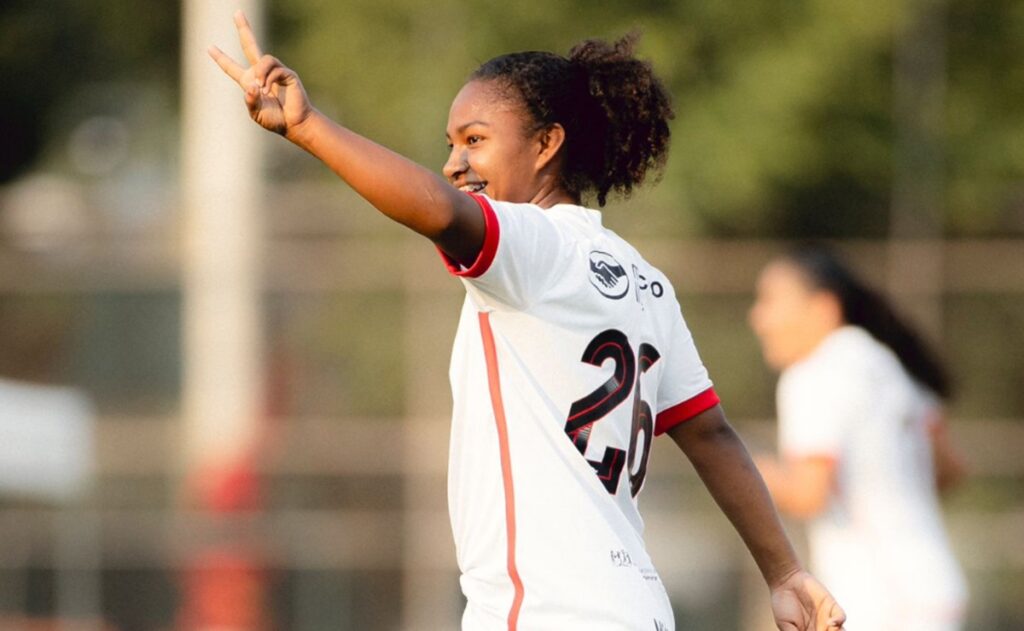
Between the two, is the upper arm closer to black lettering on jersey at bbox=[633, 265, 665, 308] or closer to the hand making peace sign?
the hand making peace sign

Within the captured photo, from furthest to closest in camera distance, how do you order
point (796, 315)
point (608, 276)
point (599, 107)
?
point (796, 315) < point (599, 107) < point (608, 276)

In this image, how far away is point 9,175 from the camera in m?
16.1

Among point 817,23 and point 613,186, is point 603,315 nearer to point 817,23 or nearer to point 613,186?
point 613,186

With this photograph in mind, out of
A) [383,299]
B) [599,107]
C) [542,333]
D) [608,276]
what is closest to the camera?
[542,333]

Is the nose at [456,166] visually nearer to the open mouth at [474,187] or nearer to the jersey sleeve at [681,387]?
the open mouth at [474,187]

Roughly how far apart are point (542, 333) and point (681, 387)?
0.58 m

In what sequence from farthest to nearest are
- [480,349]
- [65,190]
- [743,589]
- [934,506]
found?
[65,190] → [743,589] → [934,506] → [480,349]

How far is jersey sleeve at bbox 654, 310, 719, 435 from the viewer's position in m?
3.81

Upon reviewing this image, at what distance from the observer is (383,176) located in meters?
3.06

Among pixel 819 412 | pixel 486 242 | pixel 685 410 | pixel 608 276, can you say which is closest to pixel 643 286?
pixel 608 276

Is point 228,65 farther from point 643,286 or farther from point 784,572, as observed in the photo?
point 784,572

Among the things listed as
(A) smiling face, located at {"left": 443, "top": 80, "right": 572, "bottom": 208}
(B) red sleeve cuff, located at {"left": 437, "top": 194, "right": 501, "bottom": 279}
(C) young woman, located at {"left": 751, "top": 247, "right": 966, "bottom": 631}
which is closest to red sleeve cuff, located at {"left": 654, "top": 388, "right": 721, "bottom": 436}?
(A) smiling face, located at {"left": 443, "top": 80, "right": 572, "bottom": 208}

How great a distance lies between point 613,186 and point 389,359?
10.1m

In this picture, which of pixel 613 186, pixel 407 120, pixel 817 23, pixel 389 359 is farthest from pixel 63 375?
pixel 613 186
